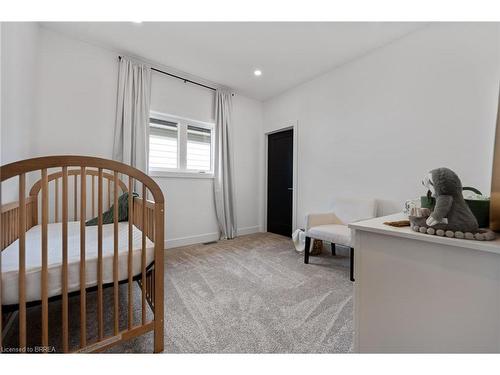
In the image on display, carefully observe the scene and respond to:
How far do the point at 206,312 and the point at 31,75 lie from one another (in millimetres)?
2534

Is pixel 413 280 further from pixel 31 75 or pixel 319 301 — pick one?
pixel 31 75

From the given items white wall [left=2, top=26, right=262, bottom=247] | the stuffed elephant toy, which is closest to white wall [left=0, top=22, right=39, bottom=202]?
white wall [left=2, top=26, right=262, bottom=247]

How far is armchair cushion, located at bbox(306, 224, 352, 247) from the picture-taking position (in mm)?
1970

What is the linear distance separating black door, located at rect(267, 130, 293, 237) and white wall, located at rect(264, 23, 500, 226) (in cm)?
29

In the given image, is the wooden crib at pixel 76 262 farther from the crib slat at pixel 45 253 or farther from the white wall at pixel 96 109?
the white wall at pixel 96 109

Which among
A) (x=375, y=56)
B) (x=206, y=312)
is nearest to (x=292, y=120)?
(x=375, y=56)

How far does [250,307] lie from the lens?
1483 mm

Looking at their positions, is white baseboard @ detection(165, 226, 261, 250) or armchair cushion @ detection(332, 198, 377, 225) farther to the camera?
white baseboard @ detection(165, 226, 261, 250)

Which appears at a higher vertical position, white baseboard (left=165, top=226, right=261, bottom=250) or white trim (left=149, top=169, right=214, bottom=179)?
white trim (left=149, top=169, right=214, bottom=179)

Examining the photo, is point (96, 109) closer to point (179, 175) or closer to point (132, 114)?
point (132, 114)

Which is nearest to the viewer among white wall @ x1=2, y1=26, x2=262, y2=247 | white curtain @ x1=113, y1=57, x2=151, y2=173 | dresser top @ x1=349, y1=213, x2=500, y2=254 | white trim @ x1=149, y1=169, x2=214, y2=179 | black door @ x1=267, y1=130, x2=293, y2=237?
dresser top @ x1=349, y1=213, x2=500, y2=254

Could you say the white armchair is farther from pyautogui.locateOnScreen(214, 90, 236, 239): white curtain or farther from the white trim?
the white trim

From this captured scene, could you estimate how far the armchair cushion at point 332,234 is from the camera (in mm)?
1970

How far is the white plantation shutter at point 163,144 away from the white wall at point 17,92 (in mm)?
1109
